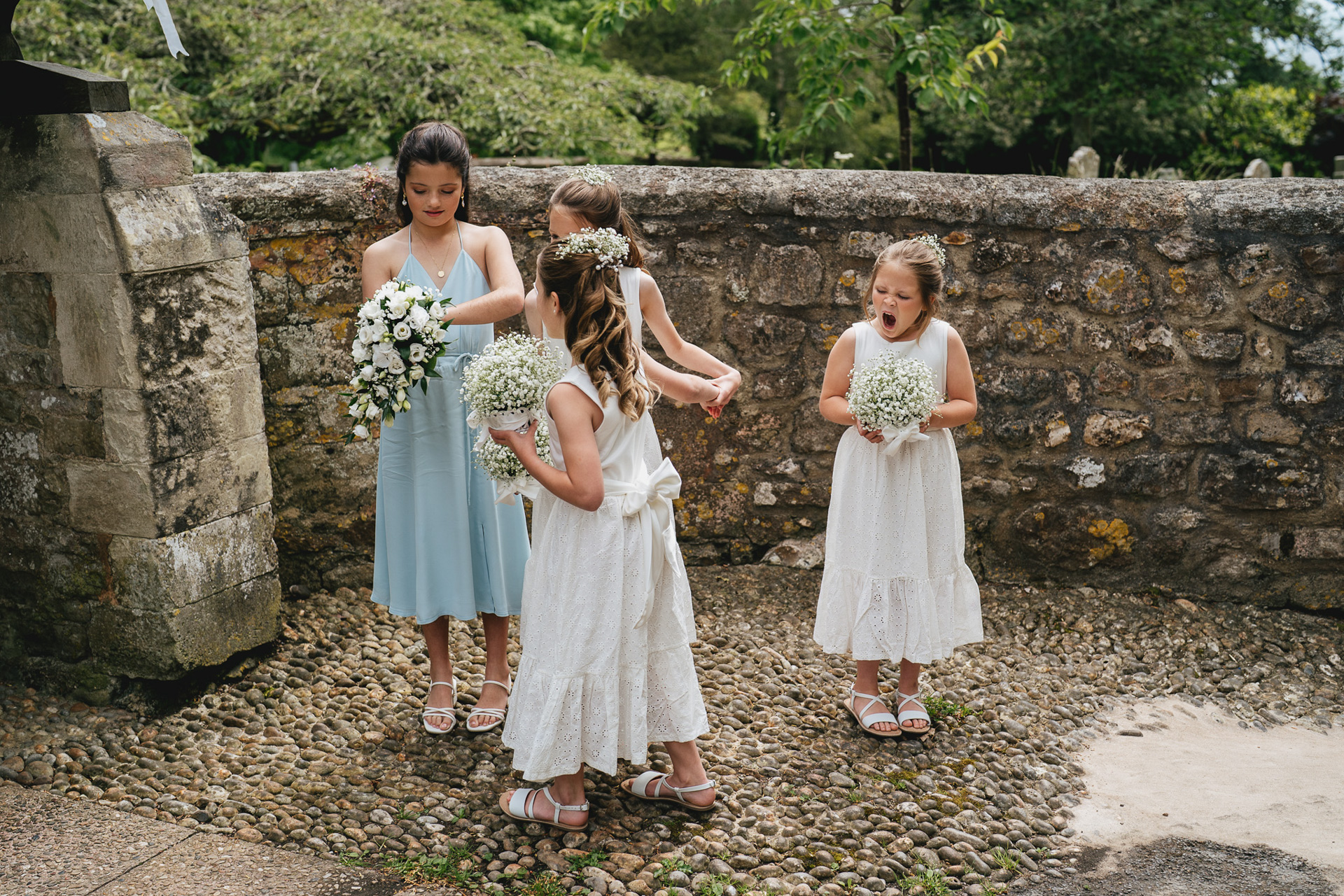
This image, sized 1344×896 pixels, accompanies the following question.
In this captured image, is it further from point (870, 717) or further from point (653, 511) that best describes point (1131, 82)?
point (653, 511)

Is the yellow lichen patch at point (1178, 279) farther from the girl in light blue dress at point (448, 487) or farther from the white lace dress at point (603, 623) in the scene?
the girl in light blue dress at point (448, 487)

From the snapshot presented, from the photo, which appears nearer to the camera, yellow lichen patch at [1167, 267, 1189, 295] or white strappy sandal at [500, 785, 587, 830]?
white strappy sandal at [500, 785, 587, 830]

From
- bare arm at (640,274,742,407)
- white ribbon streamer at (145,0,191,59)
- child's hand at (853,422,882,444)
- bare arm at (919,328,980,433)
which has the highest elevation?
white ribbon streamer at (145,0,191,59)

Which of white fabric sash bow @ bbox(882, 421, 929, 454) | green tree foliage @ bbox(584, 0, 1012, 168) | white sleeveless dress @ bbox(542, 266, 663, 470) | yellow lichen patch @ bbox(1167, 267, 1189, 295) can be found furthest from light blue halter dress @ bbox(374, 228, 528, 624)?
green tree foliage @ bbox(584, 0, 1012, 168)

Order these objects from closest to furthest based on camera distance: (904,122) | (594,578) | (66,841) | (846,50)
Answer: (594,578) < (66,841) < (846,50) < (904,122)

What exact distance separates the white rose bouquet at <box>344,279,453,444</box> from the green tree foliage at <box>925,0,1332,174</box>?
887 centimetres

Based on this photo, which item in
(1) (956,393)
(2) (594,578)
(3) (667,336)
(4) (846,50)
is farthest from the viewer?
(4) (846,50)

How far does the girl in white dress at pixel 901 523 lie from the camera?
3.41 metres

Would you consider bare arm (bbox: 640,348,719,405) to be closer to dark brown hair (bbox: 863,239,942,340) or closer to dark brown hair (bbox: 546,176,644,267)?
dark brown hair (bbox: 546,176,644,267)

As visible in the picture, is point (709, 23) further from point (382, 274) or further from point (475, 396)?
point (475, 396)

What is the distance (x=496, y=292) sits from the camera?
133 inches

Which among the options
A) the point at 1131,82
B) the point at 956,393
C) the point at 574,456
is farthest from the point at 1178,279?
the point at 1131,82

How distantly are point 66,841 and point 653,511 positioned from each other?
1.85m

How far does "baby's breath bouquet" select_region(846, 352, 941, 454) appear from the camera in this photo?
3.20 metres
